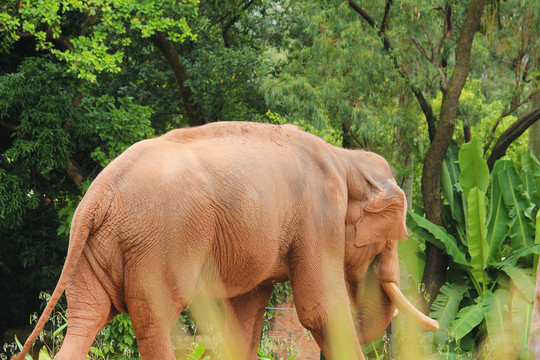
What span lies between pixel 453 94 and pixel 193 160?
297 inches

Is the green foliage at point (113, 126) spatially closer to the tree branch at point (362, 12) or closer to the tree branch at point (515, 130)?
the tree branch at point (362, 12)

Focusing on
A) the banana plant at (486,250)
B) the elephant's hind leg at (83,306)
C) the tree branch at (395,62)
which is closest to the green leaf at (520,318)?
the banana plant at (486,250)

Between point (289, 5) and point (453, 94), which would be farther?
point (289, 5)

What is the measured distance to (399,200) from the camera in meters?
4.93

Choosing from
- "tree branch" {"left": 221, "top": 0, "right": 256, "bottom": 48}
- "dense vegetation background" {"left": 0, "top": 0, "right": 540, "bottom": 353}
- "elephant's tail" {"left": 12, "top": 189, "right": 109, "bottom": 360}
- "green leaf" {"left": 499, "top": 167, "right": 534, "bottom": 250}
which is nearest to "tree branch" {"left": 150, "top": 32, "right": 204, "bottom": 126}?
"dense vegetation background" {"left": 0, "top": 0, "right": 540, "bottom": 353}

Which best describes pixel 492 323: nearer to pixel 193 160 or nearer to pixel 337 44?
pixel 337 44

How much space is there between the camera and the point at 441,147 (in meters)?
10.9

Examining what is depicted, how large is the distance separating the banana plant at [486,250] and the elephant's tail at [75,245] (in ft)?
21.3

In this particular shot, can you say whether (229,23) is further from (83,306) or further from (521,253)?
(83,306)

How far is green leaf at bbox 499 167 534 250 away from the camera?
33.3 ft

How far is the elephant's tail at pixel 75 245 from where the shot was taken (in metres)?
3.49

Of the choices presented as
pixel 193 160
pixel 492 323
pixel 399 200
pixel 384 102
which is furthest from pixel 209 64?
pixel 193 160

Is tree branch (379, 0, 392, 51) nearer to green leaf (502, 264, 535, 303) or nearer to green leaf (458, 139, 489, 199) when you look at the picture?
green leaf (458, 139, 489, 199)

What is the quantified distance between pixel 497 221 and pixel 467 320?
1.48 m
